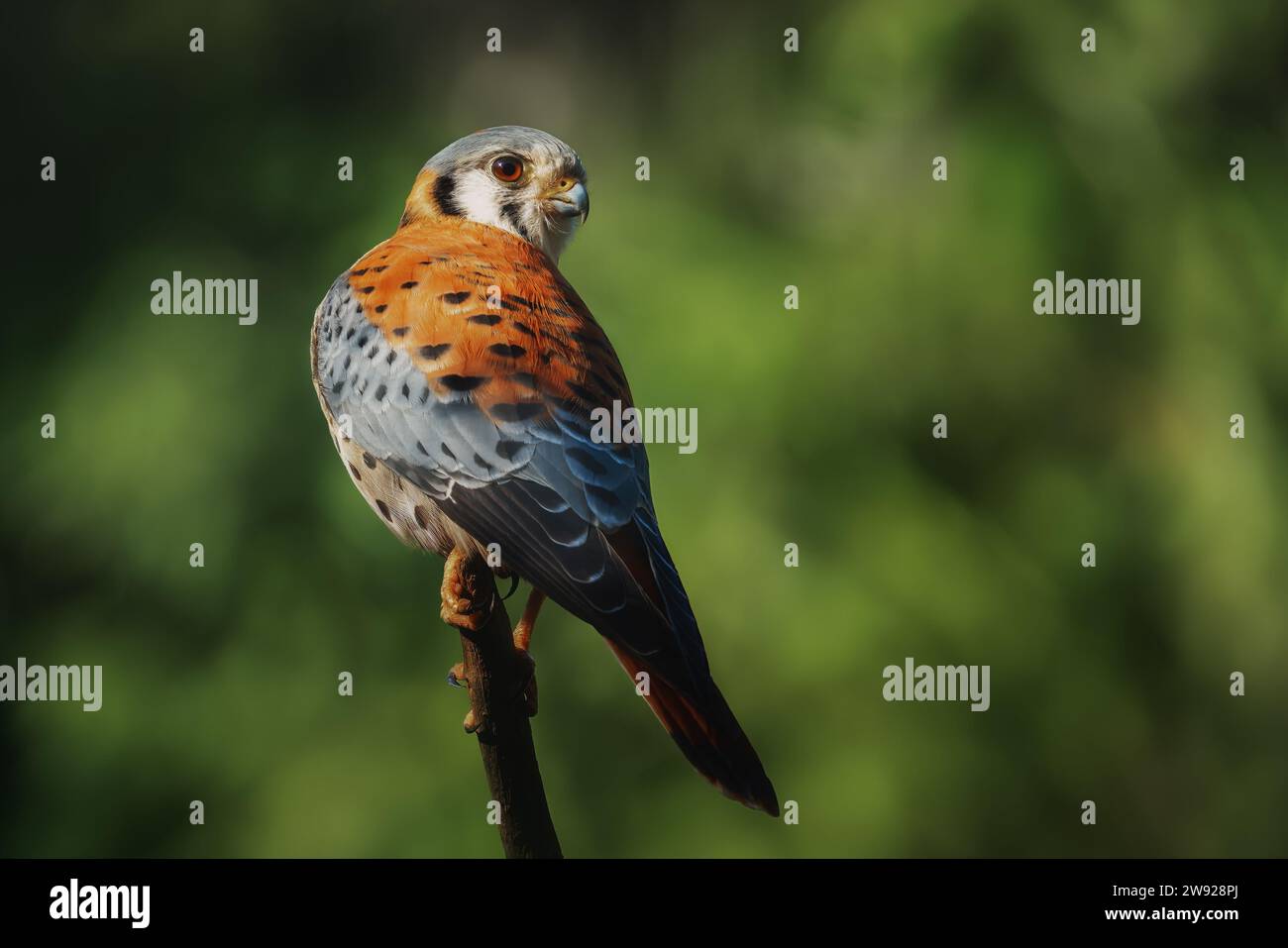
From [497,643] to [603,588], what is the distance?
0.50 feet

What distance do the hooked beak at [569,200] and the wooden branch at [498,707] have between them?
0.74 meters

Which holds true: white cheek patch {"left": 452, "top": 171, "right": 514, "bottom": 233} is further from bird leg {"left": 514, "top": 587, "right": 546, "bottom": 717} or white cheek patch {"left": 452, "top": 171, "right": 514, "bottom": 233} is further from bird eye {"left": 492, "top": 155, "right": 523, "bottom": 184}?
bird leg {"left": 514, "top": 587, "right": 546, "bottom": 717}

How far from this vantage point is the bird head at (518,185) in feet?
6.95

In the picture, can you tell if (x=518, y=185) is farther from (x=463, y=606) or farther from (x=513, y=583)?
(x=463, y=606)

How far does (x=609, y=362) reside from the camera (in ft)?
6.30

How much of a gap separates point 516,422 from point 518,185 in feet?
1.84

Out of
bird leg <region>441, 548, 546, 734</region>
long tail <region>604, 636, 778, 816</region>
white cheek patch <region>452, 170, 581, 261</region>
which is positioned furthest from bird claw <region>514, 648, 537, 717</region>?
white cheek patch <region>452, 170, 581, 261</region>

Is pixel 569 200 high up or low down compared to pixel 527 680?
up

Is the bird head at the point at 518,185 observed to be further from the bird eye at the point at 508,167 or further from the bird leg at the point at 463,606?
the bird leg at the point at 463,606

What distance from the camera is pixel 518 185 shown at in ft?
7.00

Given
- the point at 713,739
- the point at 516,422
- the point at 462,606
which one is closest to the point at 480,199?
the point at 516,422

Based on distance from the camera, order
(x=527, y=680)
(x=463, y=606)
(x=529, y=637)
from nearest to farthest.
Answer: (x=463, y=606)
(x=527, y=680)
(x=529, y=637)
